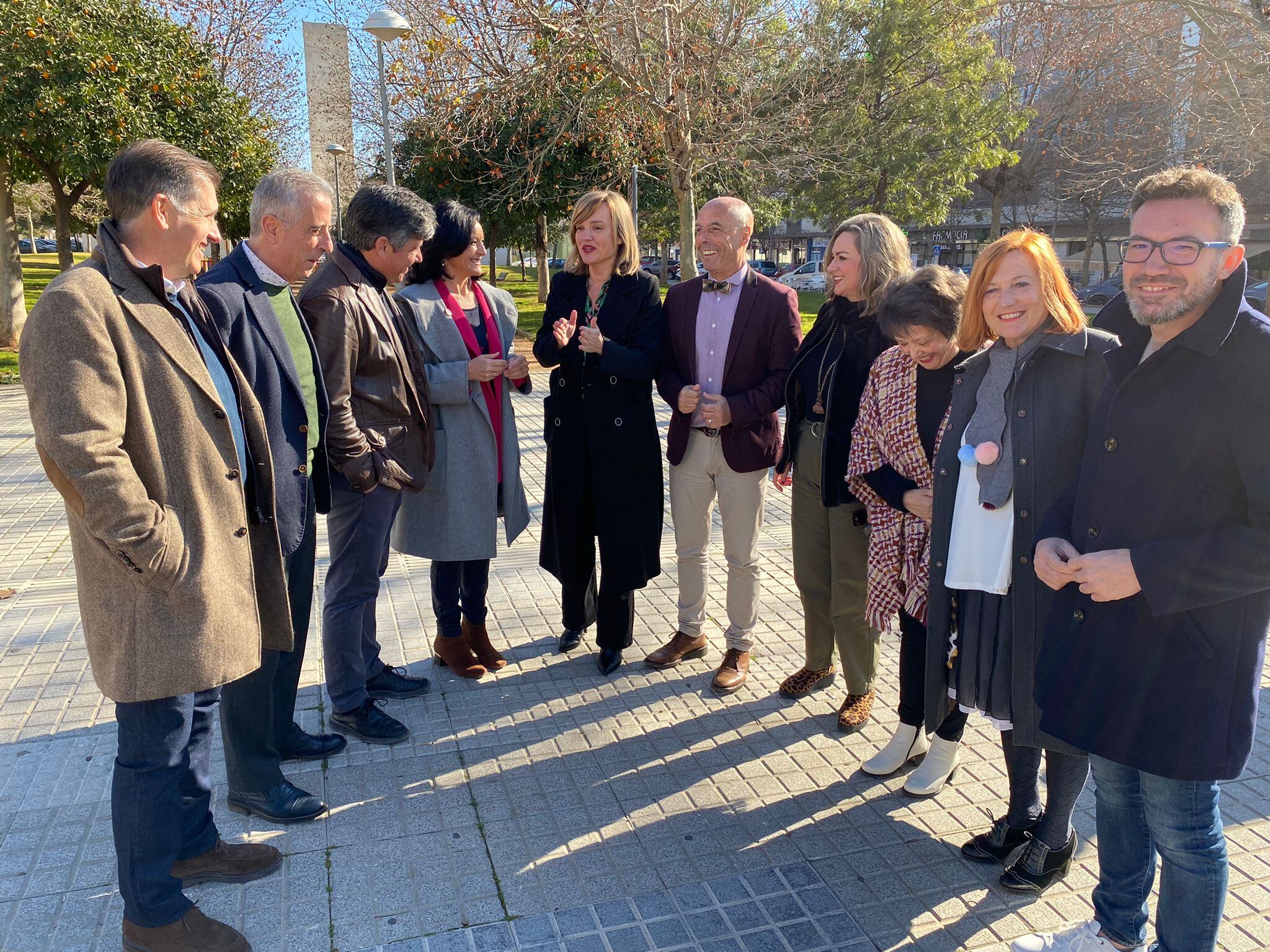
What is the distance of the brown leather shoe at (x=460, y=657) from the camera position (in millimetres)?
4039

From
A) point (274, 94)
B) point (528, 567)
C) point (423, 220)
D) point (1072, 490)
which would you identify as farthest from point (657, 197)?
point (1072, 490)

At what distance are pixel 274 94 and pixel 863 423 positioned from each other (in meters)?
22.7

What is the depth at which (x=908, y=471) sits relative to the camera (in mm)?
3029

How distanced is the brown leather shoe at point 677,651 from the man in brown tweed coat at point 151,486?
83.4 inches

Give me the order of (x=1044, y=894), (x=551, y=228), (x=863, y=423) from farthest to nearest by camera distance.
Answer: (x=551, y=228) < (x=863, y=423) < (x=1044, y=894)

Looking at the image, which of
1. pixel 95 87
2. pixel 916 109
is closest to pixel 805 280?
pixel 916 109

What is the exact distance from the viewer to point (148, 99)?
12.7m

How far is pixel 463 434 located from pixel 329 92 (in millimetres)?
23032

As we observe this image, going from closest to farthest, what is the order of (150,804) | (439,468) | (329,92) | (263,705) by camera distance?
(150,804), (263,705), (439,468), (329,92)

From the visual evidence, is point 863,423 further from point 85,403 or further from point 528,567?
point 528,567

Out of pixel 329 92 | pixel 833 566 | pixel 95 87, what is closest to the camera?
pixel 833 566

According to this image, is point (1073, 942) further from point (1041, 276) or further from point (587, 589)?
point (587, 589)

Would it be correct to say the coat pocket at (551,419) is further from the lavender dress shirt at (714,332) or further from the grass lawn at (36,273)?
the grass lawn at (36,273)

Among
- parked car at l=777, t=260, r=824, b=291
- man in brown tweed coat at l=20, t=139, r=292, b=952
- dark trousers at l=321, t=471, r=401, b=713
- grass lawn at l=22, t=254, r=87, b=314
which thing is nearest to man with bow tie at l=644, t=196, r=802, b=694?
dark trousers at l=321, t=471, r=401, b=713
